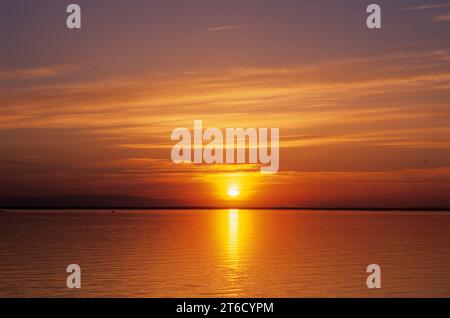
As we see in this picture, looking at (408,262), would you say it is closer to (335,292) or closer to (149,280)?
(335,292)

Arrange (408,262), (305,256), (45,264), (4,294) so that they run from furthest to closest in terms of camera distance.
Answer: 1. (305,256)
2. (408,262)
3. (45,264)
4. (4,294)

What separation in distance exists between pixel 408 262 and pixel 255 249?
70.2ft

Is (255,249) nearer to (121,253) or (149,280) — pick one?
(121,253)

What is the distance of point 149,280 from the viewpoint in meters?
45.5
